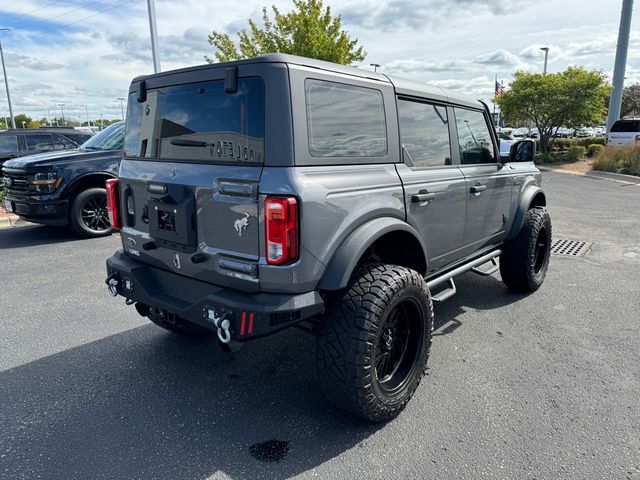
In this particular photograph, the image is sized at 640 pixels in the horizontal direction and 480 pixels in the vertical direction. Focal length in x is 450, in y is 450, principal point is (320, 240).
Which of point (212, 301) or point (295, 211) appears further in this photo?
point (212, 301)

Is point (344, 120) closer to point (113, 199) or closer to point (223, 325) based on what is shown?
point (223, 325)

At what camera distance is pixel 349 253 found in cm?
245

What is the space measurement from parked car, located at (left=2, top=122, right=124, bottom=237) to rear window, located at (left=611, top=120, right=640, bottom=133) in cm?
2145

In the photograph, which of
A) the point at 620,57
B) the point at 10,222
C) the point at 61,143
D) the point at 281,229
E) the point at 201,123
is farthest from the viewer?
the point at 620,57

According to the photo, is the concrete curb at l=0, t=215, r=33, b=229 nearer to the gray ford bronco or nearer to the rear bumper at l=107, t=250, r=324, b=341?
the gray ford bronco

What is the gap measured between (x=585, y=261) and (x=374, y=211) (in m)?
4.52

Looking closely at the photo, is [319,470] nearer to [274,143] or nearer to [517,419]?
[517,419]

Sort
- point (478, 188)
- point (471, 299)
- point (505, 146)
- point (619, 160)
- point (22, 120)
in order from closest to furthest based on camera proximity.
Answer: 1. point (478, 188)
2. point (471, 299)
3. point (619, 160)
4. point (505, 146)
5. point (22, 120)

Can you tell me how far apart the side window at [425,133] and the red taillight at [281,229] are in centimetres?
122

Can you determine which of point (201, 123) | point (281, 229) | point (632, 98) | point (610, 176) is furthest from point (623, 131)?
point (632, 98)

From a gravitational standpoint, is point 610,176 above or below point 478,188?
below

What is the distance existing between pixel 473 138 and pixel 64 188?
615cm

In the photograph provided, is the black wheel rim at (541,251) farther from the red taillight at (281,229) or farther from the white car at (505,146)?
the red taillight at (281,229)

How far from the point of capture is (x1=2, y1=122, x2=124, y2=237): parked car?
6.91 m
